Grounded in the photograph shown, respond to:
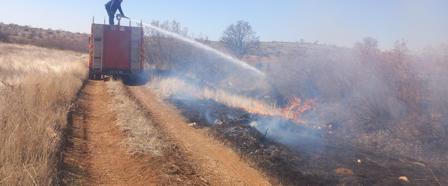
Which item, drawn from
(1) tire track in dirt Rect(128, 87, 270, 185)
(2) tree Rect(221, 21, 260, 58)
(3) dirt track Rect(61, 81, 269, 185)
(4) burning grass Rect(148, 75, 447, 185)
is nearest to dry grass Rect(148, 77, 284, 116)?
(4) burning grass Rect(148, 75, 447, 185)

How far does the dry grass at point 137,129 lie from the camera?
23.3ft

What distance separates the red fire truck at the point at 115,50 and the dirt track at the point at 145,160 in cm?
892

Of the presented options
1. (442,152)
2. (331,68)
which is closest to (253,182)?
(442,152)

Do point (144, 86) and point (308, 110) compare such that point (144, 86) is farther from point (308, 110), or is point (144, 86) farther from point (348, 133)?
point (348, 133)

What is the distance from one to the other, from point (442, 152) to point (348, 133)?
9.11 feet

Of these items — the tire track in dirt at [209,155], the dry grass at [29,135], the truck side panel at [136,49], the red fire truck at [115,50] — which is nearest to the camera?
the dry grass at [29,135]

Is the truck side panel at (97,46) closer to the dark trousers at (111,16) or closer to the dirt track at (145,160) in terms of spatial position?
the dark trousers at (111,16)

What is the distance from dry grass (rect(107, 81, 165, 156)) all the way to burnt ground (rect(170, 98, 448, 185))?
52.7 inches

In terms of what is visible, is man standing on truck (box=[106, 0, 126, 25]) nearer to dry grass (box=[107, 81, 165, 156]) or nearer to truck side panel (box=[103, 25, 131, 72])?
truck side panel (box=[103, 25, 131, 72])

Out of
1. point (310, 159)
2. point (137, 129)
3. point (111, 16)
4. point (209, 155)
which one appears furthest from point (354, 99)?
point (111, 16)

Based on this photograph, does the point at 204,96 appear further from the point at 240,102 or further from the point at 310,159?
the point at 310,159

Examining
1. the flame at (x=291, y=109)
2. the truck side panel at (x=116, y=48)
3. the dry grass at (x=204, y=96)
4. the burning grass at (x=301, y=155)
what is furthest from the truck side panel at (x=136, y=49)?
the burning grass at (x=301, y=155)

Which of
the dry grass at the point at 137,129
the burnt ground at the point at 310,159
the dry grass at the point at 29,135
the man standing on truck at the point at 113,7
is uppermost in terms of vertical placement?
the man standing on truck at the point at 113,7

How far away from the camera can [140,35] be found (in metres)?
18.7
